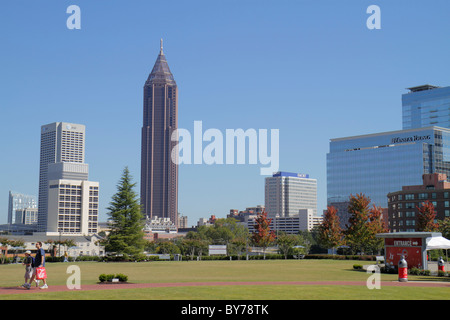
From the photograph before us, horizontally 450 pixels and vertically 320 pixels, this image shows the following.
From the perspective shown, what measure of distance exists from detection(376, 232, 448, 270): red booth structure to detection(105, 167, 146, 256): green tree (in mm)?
45228

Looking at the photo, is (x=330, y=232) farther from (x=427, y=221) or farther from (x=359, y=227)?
(x=427, y=221)

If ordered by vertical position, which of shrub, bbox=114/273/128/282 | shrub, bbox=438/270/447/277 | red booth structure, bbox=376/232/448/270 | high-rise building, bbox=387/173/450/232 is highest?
high-rise building, bbox=387/173/450/232

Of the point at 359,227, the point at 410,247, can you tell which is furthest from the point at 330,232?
the point at 410,247

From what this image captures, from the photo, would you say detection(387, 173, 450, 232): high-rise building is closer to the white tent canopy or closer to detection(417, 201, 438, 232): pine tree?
detection(417, 201, 438, 232): pine tree

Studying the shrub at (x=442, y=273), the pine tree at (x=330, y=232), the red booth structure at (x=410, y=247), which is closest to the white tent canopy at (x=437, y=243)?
the red booth structure at (x=410, y=247)

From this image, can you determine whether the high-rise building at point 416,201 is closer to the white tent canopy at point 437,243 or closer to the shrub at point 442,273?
the white tent canopy at point 437,243

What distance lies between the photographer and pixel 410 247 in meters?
48.4

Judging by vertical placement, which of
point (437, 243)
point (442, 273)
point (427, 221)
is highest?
point (427, 221)

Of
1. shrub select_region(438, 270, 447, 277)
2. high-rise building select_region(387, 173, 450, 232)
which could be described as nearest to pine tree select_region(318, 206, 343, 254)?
shrub select_region(438, 270, 447, 277)

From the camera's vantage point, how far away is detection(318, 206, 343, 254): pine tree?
91.6 meters

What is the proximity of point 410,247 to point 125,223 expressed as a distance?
50638 millimetres
